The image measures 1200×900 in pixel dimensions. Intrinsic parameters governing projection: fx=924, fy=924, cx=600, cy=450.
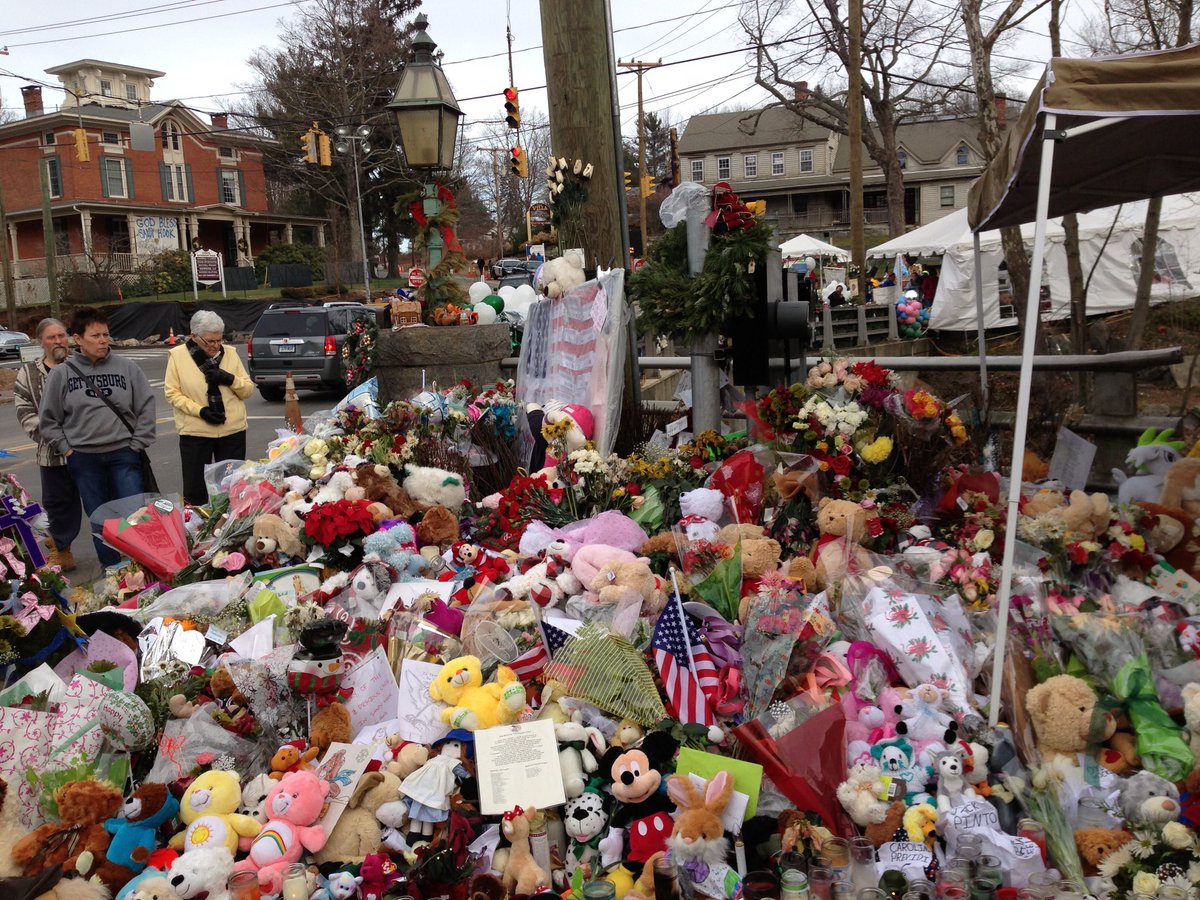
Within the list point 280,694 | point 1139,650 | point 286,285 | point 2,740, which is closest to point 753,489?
point 1139,650

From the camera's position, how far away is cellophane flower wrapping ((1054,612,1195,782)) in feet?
9.61

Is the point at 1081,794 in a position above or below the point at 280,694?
below

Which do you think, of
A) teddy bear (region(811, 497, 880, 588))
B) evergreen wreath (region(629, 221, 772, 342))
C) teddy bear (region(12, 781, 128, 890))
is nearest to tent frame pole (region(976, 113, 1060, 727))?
teddy bear (region(811, 497, 880, 588))

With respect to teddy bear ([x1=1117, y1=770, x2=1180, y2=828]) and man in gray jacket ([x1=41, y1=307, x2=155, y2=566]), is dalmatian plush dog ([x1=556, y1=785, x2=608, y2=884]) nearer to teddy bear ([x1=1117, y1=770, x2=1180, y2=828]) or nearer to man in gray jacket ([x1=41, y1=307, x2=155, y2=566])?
teddy bear ([x1=1117, y1=770, x2=1180, y2=828])

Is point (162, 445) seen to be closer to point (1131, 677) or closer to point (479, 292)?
point (479, 292)

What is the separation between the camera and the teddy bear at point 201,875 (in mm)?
2670

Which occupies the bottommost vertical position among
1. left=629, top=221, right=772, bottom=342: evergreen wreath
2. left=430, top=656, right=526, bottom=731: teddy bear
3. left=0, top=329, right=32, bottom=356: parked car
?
left=430, top=656, right=526, bottom=731: teddy bear

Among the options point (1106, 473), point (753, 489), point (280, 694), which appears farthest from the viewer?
point (1106, 473)

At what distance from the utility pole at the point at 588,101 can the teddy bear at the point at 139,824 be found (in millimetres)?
5085

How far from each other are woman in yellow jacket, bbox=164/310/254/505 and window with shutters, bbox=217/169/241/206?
4751 centimetres

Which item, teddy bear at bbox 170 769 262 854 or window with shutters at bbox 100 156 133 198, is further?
window with shutters at bbox 100 156 133 198

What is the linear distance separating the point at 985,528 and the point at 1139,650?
1038 millimetres

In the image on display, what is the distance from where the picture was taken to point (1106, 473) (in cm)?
606

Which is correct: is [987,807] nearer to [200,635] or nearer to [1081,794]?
[1081,794]
